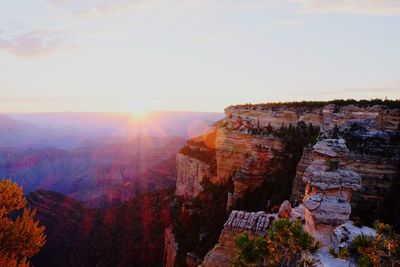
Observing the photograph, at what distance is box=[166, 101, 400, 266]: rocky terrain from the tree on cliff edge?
10.6 metres

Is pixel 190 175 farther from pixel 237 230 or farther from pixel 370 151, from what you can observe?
pixel 237 230

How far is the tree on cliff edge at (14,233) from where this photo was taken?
18188 millimetres

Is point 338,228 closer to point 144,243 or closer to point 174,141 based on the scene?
point 144,243

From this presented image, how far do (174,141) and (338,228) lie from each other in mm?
154939

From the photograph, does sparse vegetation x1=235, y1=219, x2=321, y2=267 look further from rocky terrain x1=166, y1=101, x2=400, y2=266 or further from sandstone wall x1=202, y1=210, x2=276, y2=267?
sandstone wall x1=202, y1=210, x2=276, y2=267

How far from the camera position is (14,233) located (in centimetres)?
1858

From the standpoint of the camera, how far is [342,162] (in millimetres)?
20797

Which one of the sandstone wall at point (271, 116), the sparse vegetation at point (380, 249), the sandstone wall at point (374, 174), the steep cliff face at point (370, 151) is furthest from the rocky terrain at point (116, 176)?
the sparse vegetation at point (380, 249)

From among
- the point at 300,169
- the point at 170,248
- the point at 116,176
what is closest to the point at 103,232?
→ the point at 170,248

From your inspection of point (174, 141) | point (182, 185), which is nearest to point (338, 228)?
point (182, 185)

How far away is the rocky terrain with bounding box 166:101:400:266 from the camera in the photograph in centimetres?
1959

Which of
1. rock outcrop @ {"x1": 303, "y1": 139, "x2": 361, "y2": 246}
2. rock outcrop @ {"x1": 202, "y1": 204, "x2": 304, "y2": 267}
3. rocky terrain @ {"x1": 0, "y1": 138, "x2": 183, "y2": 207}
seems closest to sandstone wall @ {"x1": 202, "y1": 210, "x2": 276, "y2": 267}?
rock outcrop @ {"x1": 202, "y1": 204, "x2": 304, "y2": 267}

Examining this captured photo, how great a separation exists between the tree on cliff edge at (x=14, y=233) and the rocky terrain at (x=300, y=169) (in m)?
10.6

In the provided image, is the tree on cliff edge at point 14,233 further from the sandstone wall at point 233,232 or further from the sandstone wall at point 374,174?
the sandstone wall at point 374,174
